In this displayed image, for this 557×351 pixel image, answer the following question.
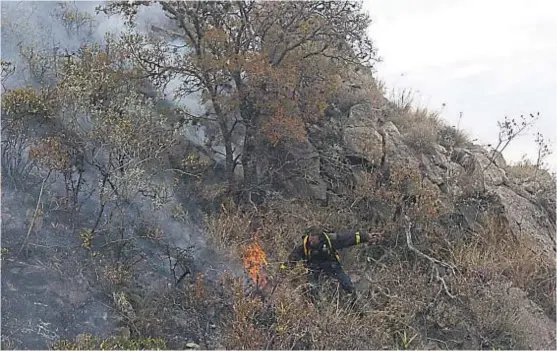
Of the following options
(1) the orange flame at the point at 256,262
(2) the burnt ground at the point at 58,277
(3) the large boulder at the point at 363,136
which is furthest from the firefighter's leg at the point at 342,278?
(3) the large boulder at the point at 363,136

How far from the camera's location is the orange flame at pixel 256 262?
26.0ft

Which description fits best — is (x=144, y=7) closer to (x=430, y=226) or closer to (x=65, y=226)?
(x=65, y=226)

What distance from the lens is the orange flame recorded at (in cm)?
793

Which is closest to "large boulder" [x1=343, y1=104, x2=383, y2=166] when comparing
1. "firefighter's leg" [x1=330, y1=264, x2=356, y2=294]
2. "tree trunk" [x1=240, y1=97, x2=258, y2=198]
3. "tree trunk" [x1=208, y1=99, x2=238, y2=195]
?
"tree trunk" [x1=240, y1=97, x2=258, y2=198]

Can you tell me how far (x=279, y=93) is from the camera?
374 inches

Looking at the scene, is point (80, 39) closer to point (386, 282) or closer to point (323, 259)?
point (323, 259)

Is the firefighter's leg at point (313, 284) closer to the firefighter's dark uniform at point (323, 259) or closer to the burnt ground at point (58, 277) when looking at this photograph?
the firefighter's dark uniform at point (323, 259)

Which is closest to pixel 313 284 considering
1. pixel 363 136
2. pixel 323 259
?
pixel 323 259

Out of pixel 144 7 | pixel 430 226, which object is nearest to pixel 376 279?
pixel 430 226

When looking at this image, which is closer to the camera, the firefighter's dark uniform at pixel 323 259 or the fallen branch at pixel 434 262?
the firefighter's dark uniform at pixel 323 259

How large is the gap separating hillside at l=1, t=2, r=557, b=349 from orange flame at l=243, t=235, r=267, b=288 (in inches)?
3.1

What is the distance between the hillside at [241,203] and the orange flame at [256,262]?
79 millimetres

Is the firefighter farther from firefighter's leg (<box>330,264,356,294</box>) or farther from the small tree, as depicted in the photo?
the small tree

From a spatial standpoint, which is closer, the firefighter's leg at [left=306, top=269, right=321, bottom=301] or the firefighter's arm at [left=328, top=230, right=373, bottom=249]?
the firefighter's leg at [left=306, top=269, right=321, bottom=301]
